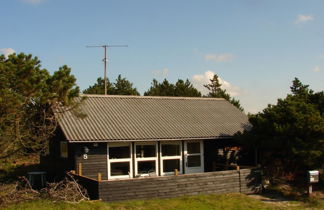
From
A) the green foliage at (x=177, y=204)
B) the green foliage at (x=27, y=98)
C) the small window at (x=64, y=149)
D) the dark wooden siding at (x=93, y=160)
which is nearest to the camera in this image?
the green foliage at (x=27, y=98)

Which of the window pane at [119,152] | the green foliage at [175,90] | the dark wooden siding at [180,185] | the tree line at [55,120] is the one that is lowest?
the dark wooden siding at [180,185]

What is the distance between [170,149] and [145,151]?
1.33 m

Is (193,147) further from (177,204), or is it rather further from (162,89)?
(162,89)

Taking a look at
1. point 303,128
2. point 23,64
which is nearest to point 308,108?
point 303,128

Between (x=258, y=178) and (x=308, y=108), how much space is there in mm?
3616

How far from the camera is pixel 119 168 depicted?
17.6 metres

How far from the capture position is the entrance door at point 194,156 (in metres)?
19.3

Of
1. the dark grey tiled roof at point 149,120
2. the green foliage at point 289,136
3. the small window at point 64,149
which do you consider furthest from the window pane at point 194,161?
the small window at point 64,149

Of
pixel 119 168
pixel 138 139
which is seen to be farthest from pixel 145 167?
pixel 138 139

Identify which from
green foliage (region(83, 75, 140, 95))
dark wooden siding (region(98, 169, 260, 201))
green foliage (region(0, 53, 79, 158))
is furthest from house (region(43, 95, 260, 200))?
green foliage (region(83, 75, 140, 95))

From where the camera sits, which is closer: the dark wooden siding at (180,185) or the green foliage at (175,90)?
the dark wooden siding at (180,185)

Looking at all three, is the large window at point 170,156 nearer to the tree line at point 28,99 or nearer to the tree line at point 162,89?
the tree line at point 28,99

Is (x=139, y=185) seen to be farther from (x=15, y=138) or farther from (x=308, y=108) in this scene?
(x=308, y=108)

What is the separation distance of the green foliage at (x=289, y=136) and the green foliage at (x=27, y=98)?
28.1ft
